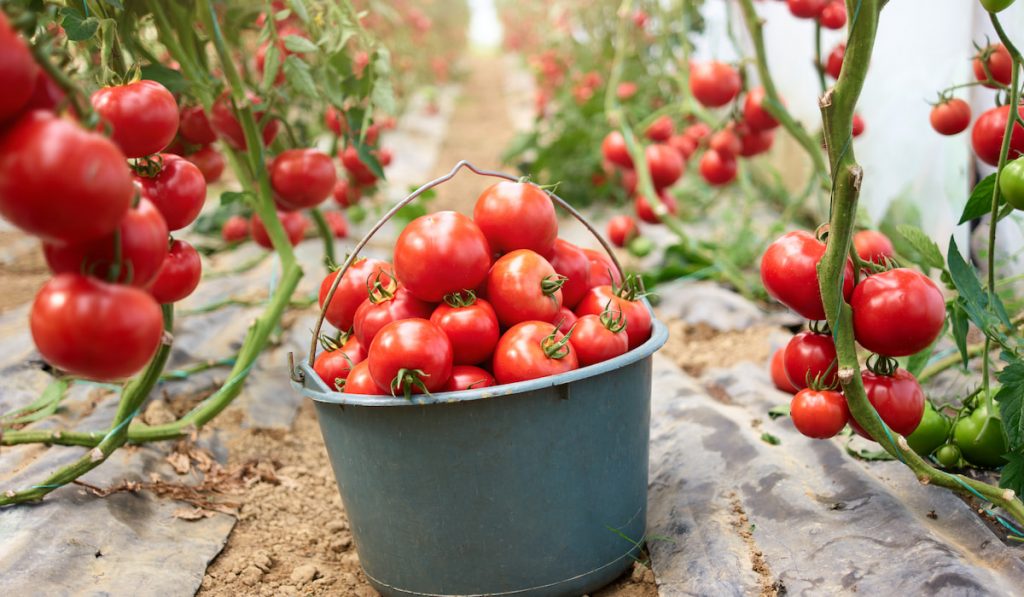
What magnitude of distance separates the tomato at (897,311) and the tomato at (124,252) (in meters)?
1.03

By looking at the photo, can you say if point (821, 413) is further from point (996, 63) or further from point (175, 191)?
point (175, 191)

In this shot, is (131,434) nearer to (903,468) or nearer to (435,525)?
(435,525)

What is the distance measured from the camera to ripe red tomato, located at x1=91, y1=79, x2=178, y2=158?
1.32 metres

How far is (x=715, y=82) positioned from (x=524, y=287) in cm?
182

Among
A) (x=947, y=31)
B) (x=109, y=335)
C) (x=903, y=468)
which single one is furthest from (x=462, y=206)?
(x=109, y=335)

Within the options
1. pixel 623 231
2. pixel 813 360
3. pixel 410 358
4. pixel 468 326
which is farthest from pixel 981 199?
pixel 623 231

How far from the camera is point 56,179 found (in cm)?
85

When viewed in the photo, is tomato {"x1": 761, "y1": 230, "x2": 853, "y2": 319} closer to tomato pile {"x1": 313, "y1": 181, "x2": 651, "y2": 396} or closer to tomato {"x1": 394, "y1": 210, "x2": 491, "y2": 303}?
tomato pile {"x1": 313, "y1": 181, "x2": 651, "y2": 396}

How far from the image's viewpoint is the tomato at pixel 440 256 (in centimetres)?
138

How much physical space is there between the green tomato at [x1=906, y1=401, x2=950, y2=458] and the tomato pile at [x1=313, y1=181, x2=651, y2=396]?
57 centimetres

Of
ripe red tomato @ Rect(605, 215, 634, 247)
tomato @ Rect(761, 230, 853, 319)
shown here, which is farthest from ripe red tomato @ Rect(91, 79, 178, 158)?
ripe red tomato @ Rect(605, 215, 634, 247)

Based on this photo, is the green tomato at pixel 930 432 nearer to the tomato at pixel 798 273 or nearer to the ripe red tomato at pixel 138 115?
the tomato at pixel 798 273

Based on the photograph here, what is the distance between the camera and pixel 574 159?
4719 millimetres

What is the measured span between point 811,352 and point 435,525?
70 cm
